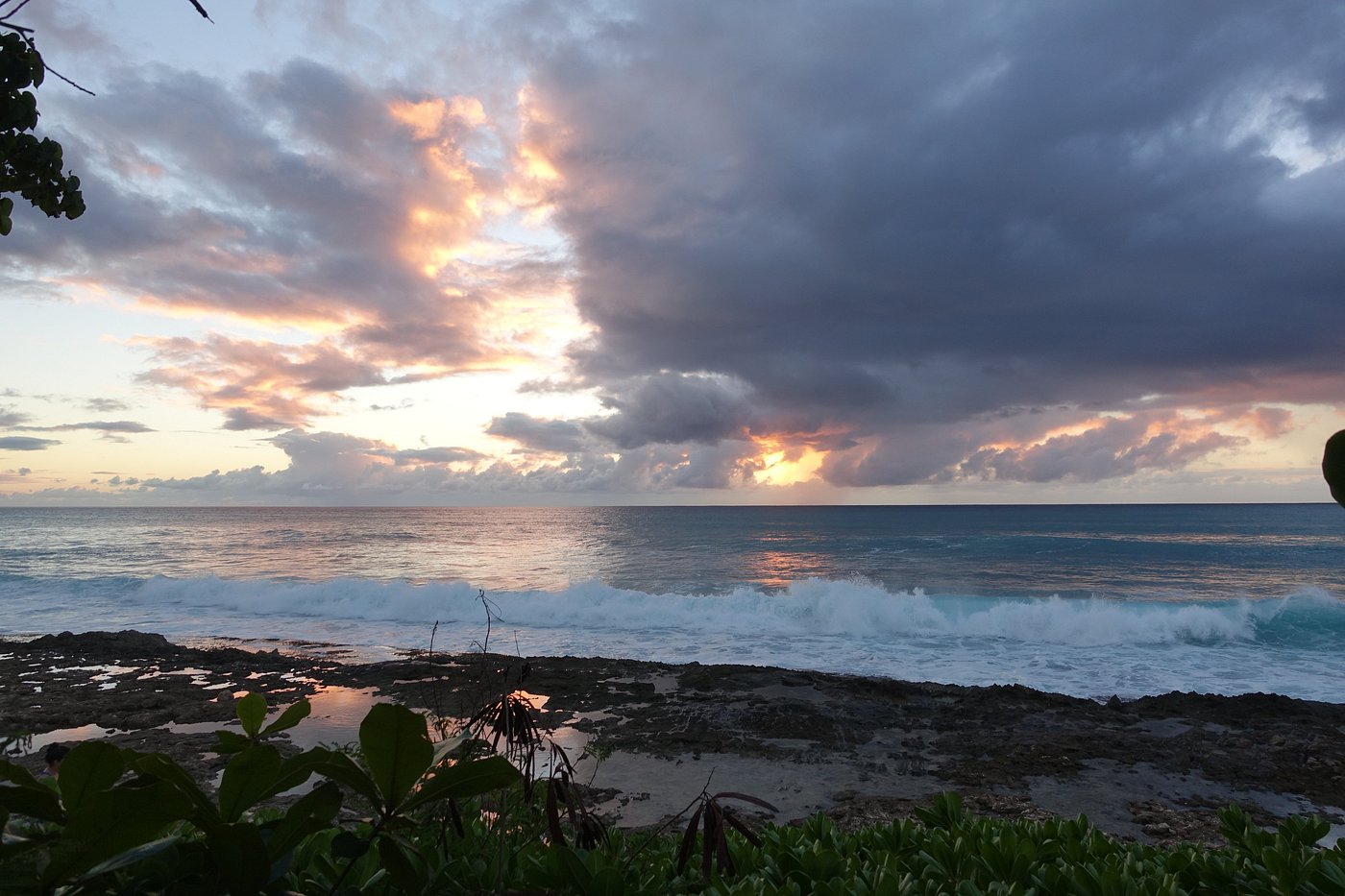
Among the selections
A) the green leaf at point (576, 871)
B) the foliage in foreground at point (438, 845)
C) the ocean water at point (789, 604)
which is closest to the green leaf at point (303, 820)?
the foliage in foreground at point (438, 845)

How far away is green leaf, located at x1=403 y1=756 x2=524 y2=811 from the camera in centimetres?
104

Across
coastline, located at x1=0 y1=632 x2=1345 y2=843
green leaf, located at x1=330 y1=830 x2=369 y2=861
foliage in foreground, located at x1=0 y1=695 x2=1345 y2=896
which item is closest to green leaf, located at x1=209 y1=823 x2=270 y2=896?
foliage in foreground, located at x1=0 y1=695 x2=1345 y2=896

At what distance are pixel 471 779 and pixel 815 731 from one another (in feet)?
38.7

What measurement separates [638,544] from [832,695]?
48.4 m

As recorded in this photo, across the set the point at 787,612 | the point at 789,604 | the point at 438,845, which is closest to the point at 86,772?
the point at 438,845

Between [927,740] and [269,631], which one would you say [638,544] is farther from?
[927,740]

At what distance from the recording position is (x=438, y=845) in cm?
182

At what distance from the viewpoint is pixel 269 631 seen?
70.5 ft

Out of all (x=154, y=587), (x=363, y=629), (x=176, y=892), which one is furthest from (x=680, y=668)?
(x=154, y=587)

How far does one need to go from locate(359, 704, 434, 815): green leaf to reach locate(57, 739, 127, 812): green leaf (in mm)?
300

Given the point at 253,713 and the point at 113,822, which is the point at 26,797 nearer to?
the point at 113,822

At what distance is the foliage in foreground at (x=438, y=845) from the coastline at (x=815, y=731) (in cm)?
572

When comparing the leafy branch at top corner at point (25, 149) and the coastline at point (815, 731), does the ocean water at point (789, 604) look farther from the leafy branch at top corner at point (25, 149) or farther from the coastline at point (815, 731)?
the leafy branch at top corner at point (25, 149)

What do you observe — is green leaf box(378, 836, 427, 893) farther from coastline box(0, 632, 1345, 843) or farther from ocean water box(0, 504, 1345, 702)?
ocean water box(0, 504, 1345, 702)
